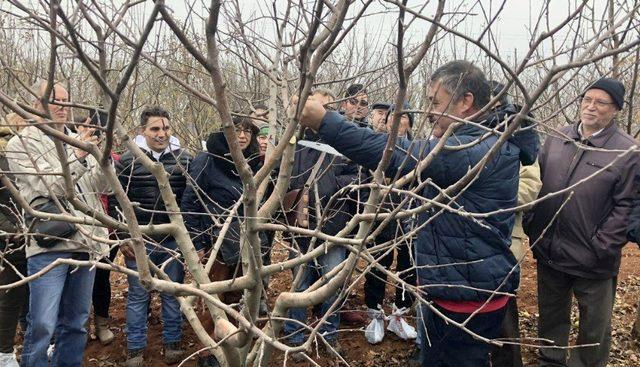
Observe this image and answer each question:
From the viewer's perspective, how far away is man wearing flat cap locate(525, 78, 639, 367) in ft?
9.78

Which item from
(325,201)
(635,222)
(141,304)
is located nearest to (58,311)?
(141,304)

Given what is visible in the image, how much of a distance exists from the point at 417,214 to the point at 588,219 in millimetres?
1506

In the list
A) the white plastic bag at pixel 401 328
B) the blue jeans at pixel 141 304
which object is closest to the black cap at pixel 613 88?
the white plastic bag at pixel 401 328

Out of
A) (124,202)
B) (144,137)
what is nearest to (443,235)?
(124,202)

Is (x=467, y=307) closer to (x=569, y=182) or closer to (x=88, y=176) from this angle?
(x=569, y=182)

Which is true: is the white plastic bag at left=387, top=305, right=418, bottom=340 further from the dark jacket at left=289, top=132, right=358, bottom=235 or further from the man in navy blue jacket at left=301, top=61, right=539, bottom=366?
the man in navy blue jacket at left=301, top=61, right=539, bottom=366

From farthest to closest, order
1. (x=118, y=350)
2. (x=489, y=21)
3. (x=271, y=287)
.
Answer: (x=271, y=287) < (x=118, y=350) < (x=489, y=21)

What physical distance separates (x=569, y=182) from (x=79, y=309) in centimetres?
294

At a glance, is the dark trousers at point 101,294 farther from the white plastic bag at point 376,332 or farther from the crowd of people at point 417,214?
the white plastic bag at point 376,332

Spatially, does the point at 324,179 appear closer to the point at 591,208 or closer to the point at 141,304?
the point at 141,304

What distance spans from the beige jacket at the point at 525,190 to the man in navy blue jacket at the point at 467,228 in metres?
0.71

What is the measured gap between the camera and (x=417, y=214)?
2064 millimetres

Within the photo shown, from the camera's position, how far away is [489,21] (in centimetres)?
144

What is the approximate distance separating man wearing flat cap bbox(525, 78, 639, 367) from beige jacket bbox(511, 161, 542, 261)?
0.18ft
